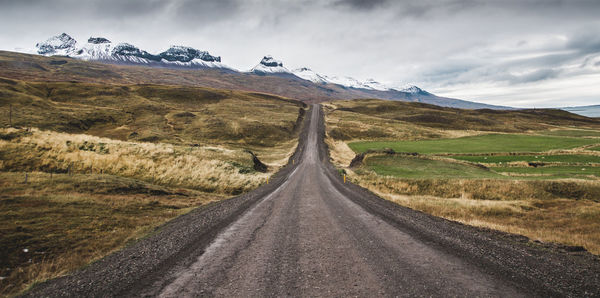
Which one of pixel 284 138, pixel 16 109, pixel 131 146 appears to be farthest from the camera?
pixel 284 138

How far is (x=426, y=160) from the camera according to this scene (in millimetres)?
33438

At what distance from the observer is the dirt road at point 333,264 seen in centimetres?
457

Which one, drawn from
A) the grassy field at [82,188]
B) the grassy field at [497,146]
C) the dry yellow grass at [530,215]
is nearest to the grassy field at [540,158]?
the grassy field at [497,146]

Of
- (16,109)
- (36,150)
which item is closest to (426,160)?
(36,150)

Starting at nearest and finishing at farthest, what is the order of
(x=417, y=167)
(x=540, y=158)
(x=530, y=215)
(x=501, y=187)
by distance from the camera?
(x=530, y=215)
(x=501, y=187)
(x=417, y=167)
(x=540, y=158)

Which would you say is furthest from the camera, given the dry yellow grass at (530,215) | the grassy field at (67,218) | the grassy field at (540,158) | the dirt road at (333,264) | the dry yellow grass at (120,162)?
the grassy field at (540,158)

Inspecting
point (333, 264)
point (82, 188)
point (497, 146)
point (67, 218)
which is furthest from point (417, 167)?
point (67, 218)

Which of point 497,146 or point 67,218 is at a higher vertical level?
point 497,146

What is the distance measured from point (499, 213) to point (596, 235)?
191 inches

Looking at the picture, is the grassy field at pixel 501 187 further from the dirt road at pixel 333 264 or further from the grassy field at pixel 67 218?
the grassy field at pixel 67 218

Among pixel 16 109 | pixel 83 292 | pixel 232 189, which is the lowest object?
pixel 232 189

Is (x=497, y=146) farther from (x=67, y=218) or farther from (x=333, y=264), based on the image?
(x=67, y=218)

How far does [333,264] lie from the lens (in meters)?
5.66

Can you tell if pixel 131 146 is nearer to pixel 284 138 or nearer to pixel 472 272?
pixel 472 272
